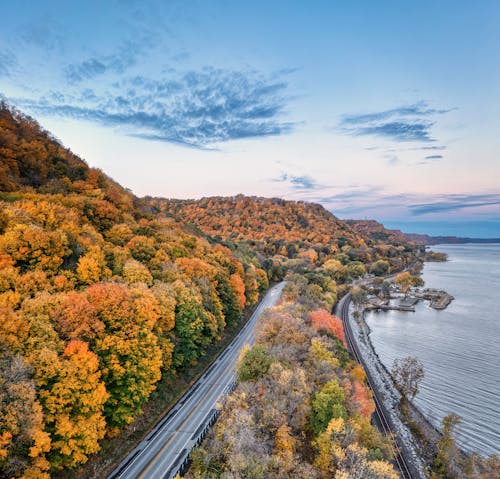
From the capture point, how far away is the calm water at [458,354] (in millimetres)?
35781

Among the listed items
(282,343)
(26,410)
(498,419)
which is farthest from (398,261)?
(26,410)

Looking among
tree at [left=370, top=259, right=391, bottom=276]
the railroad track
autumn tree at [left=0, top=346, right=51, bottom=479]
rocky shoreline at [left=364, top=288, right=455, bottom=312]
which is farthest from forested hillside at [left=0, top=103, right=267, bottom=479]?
tree at [left=370, top=259, right=391, bottom=276]

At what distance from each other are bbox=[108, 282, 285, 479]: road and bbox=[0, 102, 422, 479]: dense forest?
227 cm

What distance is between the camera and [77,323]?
2169 centimetres

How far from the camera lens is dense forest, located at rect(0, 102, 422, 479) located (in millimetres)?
17562

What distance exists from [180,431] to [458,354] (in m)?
49.2

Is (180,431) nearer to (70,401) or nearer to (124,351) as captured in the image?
(124,351)

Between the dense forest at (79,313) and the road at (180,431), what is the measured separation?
2.27m

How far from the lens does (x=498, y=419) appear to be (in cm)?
3559

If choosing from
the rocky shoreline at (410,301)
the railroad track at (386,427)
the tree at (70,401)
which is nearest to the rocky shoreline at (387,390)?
the railroad track at (386,427)

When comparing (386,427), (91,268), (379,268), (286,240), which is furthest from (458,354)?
(286,240)

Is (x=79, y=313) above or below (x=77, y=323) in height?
above

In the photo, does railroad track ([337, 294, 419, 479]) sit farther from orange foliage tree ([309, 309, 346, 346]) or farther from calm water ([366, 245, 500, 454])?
orange foliage tree ([309, 309, 346, 346])

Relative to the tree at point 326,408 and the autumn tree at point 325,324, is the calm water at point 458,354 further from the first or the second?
the tree at point 326,408
